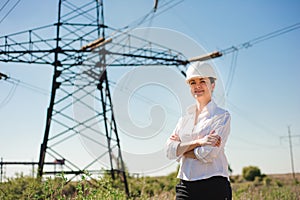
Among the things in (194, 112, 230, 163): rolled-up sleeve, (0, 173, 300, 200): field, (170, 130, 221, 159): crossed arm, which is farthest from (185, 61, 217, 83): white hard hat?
(0, 173, 300, 200): field

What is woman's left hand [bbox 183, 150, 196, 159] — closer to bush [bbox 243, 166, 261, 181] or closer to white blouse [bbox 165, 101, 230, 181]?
white blouse [bbox 165, 101, 230, 181]

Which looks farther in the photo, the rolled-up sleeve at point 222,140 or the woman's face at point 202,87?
the woman's face at point 202,87

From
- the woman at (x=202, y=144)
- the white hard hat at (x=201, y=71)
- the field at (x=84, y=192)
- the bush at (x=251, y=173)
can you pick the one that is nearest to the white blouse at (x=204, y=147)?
the woman at (x=202, y=144)

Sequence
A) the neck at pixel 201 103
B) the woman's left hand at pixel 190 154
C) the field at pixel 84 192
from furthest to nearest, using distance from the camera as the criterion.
Result: the field at pixel 84 192 → the neck at pixel 201 103 → the woman's left hand at pixel 190 154

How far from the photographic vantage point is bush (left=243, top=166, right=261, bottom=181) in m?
34.4

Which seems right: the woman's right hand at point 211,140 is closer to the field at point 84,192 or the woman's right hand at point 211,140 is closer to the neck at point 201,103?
the neck at point 201,103

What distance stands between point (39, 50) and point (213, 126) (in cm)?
1061

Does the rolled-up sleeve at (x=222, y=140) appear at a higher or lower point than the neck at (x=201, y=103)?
lower

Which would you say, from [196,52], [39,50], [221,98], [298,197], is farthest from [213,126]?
[39,50]

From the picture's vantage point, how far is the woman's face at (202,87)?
3.19 metres

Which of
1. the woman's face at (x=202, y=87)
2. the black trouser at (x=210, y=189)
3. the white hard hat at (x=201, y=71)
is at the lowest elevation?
the black trouser at (x=210, y=189)

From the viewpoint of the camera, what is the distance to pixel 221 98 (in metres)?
3.63

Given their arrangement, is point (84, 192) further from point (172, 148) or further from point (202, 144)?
Answer: point (202, 144)

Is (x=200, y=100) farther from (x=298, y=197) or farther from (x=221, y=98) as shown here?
(x=298, y=197)
